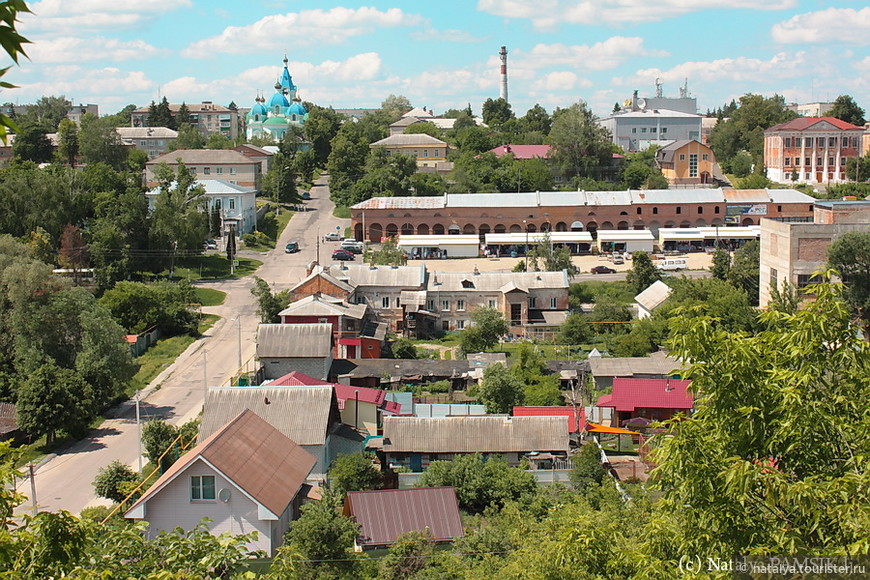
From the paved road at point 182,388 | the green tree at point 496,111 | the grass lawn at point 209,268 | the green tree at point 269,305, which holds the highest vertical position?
the green tree at point 496,111

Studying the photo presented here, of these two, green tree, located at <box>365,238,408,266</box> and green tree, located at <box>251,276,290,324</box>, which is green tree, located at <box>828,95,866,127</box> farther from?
green tree, located at <box>251,276,290,324</box>

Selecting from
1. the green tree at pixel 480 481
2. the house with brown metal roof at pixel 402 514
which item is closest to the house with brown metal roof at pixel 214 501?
the house with brown metal roof at pixel 402 514

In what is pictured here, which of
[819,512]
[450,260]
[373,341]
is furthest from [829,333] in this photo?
[450,260]

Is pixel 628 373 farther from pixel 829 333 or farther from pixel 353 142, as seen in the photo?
pixel 353 142

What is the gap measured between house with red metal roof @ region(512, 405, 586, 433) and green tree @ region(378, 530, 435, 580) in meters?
7.65

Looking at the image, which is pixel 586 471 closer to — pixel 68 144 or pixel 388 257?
pixel 388 257

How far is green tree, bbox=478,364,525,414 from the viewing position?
71.7 feet

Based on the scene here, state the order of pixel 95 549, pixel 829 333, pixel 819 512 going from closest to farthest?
1. pixel 819 512
2. pixel 829 333
3. pixel 95 549

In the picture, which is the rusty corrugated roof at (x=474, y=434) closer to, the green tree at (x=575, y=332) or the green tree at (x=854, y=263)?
the green tree at (x=575, y=332)

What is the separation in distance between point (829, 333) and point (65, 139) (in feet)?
186

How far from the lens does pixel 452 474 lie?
16.8 metres

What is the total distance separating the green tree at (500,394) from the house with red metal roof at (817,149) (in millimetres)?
40953

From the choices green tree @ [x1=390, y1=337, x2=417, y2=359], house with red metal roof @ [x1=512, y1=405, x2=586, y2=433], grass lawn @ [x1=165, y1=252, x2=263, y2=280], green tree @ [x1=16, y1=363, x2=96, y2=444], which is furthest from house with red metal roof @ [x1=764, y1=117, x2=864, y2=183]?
green tree @ [x1=16, y1=363, x2=96, y2=444]

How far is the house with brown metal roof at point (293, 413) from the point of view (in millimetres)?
17953
